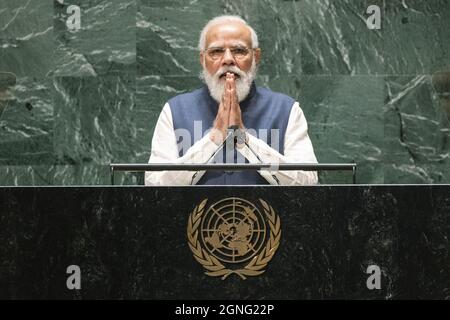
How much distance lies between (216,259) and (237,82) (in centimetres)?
235

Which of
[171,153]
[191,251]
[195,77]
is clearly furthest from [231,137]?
[195,77]

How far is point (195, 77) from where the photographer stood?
8.56 meters

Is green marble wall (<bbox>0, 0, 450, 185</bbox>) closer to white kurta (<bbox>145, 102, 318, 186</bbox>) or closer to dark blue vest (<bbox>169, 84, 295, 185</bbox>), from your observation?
Result: dark blue vest (<bbox>169, 84, 295, 185</bbox>)

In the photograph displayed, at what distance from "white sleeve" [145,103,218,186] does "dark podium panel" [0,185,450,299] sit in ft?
3.79

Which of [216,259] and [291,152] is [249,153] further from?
[216,259]

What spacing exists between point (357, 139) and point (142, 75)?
1.70 meters

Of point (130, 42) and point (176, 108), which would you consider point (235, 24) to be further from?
point (130, 42)

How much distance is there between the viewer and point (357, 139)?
855 centimetres

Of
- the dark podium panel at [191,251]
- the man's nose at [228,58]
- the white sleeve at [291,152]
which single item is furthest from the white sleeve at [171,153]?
the dark podium panel at [191,251]

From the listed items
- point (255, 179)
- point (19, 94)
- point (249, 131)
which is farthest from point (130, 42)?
point (255, 179)

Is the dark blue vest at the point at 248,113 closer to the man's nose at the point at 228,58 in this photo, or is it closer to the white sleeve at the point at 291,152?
the white sleeve at the point at 291,152

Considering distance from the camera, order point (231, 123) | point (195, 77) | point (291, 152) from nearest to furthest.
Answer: point (231, 123) → point (291, 152) → point (195, 77)

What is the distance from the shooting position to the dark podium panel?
5324mm

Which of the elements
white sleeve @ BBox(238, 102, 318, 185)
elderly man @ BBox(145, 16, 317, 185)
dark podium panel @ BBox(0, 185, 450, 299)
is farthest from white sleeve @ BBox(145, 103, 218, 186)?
dark podium panel @ BBox(0, 185, 450, 299)
